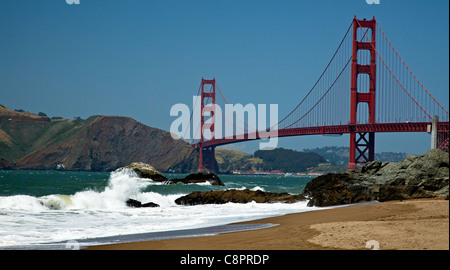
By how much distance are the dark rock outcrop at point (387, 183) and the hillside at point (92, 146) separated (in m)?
106

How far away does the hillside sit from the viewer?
136 meters

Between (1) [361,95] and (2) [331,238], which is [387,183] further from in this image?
(1) [361,95]

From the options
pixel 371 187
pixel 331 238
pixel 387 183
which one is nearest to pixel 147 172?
pixel 387 183

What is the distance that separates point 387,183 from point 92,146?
12361 cm

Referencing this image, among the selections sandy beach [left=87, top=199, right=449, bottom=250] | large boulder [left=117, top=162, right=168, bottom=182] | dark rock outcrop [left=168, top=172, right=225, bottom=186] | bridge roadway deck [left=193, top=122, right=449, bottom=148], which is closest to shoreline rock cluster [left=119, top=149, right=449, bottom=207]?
sandy beach [left=87, top=199, right=449, bottom=250]

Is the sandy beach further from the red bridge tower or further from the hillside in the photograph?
the hillside

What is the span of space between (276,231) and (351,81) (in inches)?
2013

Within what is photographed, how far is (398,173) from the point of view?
25.4 meters

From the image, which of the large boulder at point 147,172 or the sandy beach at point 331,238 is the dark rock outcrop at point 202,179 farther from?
the sandy beach at point 331,238

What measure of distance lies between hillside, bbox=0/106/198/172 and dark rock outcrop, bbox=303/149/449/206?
4187 inches

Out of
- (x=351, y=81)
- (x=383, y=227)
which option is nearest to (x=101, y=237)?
(x=383, y=227)

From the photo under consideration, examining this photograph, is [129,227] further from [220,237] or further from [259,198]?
[259,198]

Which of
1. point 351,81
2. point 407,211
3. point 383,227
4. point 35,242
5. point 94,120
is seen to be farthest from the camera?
point 94,120

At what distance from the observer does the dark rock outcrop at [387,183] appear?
19.2 m
